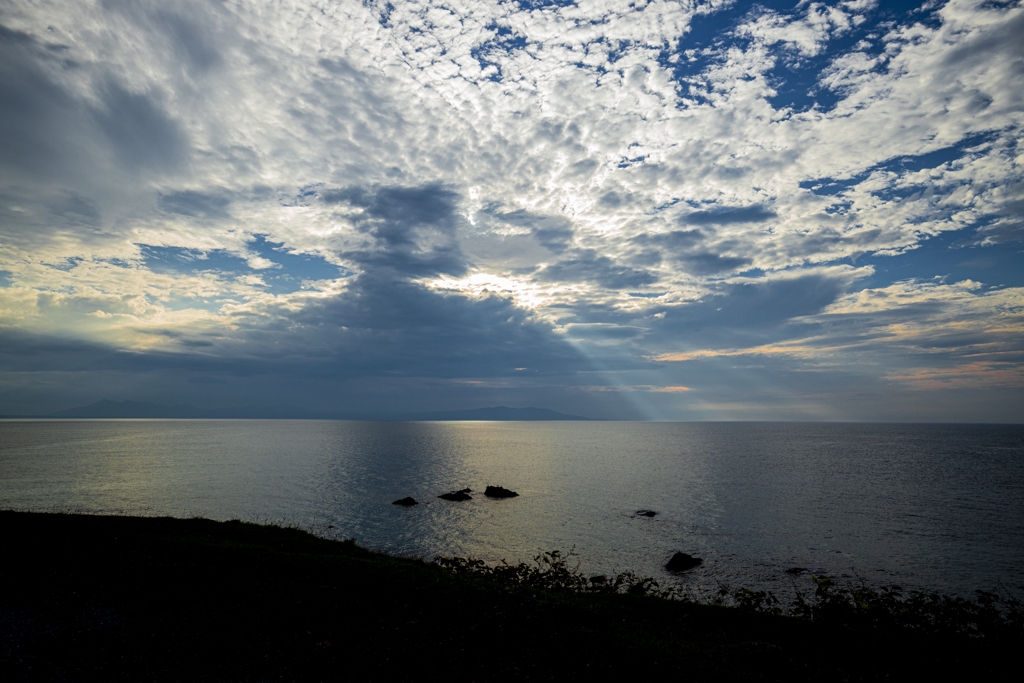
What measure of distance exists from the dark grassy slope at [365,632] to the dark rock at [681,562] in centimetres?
1456

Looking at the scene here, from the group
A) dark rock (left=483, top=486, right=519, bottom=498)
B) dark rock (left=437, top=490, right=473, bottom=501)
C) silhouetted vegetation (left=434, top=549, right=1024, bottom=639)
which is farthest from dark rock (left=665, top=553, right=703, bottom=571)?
dark rock (left=437, top=490, right=473, bottom=501)

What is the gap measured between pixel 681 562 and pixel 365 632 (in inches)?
1101

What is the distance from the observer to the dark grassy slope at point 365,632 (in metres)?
13.5

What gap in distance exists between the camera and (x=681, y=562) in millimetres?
35469

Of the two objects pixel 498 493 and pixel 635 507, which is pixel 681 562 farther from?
pixel 498 493

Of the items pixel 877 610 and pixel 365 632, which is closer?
pixel 365 632

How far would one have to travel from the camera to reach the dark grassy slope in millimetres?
13531

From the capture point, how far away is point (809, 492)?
68812 mm

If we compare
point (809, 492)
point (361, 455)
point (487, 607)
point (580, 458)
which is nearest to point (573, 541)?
point (487, 607)

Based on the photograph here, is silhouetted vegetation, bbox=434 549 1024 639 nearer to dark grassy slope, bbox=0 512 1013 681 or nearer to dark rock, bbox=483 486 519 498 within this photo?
dark grassy slope, bbox=0 512 1013 681

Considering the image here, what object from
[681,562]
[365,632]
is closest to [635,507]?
[681,562]

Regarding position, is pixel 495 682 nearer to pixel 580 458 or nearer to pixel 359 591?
pixel 359 591

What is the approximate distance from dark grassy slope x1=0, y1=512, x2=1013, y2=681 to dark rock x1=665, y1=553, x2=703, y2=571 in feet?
47.8

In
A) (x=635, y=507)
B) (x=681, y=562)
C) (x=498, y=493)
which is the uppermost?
(x=498, y=493)
